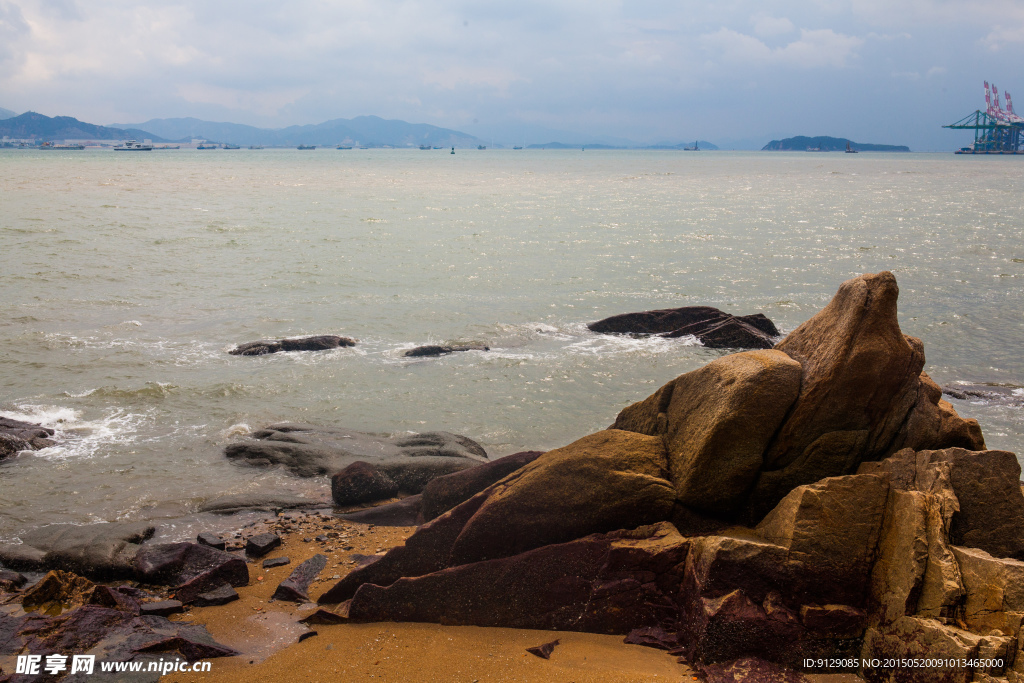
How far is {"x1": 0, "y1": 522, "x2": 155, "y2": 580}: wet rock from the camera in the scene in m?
8.20

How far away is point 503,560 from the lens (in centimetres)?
671

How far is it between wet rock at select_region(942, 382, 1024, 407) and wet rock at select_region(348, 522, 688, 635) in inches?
504

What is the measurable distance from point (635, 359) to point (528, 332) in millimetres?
4063

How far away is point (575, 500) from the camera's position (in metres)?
6.74

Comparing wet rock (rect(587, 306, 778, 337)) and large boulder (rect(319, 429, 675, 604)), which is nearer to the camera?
large boulder (rect(319, 429, 675, 604))

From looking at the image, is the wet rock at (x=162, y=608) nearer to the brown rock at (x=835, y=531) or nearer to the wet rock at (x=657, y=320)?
the brown rock at (x=835, y=531)

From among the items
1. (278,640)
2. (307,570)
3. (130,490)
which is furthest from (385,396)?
(278,640)

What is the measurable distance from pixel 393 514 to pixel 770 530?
5.59 meters

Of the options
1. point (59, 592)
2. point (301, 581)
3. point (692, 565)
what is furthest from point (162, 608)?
point (692, 565)

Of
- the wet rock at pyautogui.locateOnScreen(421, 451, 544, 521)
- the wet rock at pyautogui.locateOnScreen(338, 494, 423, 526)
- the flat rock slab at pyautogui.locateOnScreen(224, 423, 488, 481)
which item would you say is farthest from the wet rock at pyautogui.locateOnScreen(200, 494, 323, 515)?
the wet rock at pyautogui.locateOnScreen(421, 451, 544, 521)

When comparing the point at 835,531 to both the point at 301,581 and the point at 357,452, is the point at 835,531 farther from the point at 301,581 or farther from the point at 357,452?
the point at 357,452

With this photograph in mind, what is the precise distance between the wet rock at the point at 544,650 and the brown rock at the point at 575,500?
96 cm

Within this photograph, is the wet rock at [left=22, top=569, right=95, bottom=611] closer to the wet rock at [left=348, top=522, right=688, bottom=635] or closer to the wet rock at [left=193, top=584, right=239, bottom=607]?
the wet rock at [left=193, top=584, right=239, bottom=607]

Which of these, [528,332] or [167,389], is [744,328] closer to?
[528,332]
